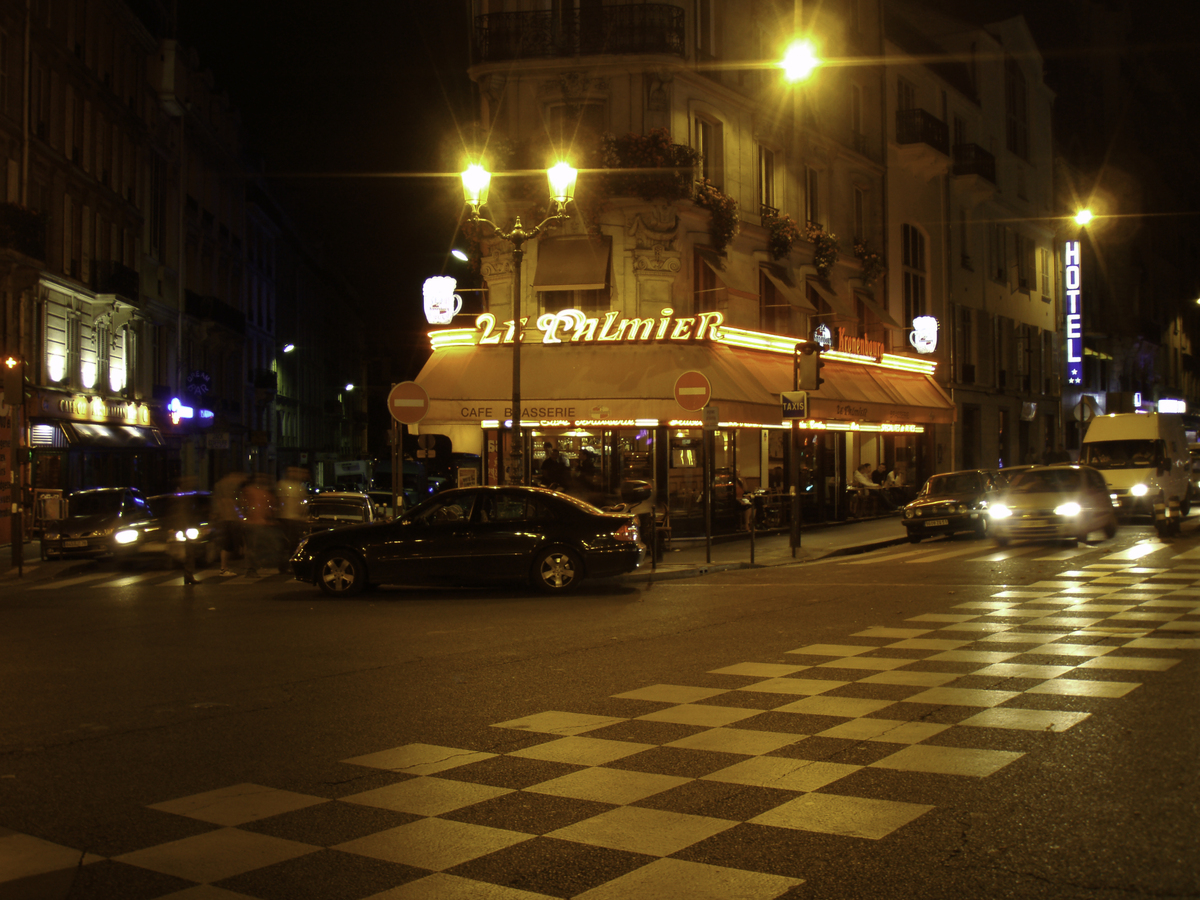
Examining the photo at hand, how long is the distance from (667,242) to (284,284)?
4353cm

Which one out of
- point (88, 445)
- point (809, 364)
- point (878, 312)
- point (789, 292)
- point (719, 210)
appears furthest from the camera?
point (878, 312)

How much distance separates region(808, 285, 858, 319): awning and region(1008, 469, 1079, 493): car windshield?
8.57 meters

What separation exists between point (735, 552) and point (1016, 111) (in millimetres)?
30811

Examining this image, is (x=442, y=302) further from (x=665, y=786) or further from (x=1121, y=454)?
(x=665, y=786)

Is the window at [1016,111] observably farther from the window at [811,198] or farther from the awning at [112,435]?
the awning at [112,435]

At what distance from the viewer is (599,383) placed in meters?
24.7

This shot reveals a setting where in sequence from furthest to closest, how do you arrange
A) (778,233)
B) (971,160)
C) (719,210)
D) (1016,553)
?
(971,160) → (778,233) → (719,210) → (1016,553)

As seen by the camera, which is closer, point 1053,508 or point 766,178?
point 1053,508

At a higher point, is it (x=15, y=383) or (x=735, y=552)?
(x=15, y=383)

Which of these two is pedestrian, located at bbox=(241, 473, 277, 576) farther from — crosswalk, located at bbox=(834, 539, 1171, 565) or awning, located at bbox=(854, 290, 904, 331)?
awning, located at bbox=(854, 290, 904, 331)

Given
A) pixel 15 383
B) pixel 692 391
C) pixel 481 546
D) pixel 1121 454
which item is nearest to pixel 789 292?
pixel 1121 454

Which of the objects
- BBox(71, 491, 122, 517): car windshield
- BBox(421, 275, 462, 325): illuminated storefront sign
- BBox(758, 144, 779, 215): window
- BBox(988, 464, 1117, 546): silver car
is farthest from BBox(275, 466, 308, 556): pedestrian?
BBox(758, 144, 779, 215): window

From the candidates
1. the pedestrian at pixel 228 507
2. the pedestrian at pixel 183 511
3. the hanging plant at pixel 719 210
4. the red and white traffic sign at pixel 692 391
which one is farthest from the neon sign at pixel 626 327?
the pedestrian at pixel 228 507

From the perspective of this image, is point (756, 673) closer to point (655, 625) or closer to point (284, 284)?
point (655, 625)
